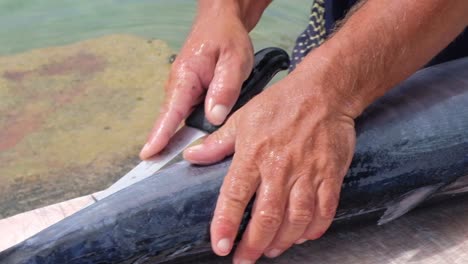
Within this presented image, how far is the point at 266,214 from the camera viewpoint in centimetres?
177

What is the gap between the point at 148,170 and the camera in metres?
2.04

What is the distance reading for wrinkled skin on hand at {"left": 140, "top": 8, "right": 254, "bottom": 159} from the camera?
2146 mm

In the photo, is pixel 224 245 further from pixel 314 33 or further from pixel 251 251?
pixel 314 33

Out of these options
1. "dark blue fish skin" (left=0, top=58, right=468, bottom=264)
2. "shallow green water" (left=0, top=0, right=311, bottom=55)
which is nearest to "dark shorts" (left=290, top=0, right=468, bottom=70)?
"dark blue fish skin" (left=0, top=58, right=468, bottom=264)

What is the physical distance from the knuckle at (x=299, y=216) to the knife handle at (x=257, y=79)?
1.60 feet

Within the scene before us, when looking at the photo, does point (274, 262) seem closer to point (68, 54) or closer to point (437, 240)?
point (437, 240)

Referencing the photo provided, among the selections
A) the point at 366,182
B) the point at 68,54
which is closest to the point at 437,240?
the point at 366,182

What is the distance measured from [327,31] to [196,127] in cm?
104

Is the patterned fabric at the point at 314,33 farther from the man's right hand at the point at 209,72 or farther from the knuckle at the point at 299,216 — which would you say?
the knuckle at the point at 299,216

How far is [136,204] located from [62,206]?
598mm

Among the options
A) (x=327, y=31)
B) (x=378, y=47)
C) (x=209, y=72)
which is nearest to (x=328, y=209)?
(x=378, y=47)

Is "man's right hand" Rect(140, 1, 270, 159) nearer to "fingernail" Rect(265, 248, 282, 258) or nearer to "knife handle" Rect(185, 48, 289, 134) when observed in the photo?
"knife handle" Rect(185, 48, 289, 134)

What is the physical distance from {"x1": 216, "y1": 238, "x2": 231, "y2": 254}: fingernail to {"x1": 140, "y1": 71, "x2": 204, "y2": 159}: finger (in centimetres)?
42

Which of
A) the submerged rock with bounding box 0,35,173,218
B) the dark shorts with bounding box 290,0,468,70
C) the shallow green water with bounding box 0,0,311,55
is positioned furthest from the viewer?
the shallow green water with bounding box 0,0,311,55
